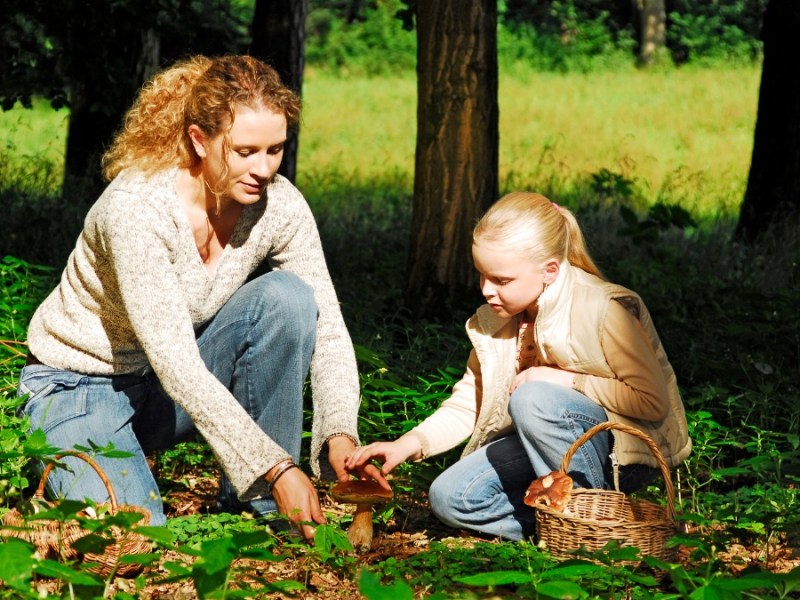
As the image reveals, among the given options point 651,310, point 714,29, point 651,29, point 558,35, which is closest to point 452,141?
point 651,310

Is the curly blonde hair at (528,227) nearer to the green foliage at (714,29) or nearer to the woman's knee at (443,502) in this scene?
the woman's knee at (443,502)

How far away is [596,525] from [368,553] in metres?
0.67

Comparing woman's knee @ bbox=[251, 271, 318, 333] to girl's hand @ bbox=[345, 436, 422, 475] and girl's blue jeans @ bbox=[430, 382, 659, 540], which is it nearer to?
girl's hand @ bbox=[345, 436, 422, 475]

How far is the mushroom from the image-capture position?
295cm

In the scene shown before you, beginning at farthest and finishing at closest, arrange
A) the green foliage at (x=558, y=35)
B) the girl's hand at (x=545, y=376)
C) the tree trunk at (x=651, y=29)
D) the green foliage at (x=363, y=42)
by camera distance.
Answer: the green foliage at (x=363, y=42) → the tree trunk at (x=651, y=29) → the green foliage at (x=558, y=35) → the girl's hand at (x=545, y=376)

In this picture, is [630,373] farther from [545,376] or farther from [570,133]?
[570,133]

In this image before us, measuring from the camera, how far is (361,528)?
3.17m

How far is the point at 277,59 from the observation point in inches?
310

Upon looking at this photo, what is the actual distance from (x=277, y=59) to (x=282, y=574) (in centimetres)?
538

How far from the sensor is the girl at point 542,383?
3256mm

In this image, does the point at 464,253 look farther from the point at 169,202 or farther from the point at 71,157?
the point at 71,157

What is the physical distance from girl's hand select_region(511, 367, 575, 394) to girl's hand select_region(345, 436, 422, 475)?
14.2 inches

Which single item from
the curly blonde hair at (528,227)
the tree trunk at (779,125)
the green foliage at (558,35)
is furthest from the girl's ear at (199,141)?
the green foliage at (558,35)

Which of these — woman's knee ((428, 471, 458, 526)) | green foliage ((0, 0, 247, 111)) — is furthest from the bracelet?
green foliage ((0, 0, 247, 111))
